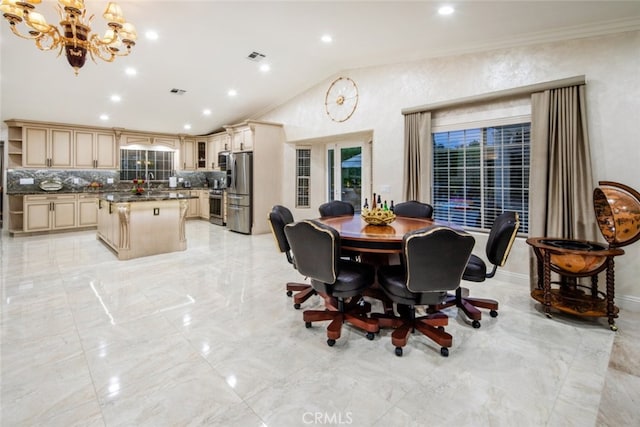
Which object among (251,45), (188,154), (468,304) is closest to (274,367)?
(468,304)

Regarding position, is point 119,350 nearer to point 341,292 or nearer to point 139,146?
point 341,292

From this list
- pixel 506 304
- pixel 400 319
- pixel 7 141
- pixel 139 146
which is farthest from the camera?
pixel 139 146

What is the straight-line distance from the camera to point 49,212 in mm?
6684

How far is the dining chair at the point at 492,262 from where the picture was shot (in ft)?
8.32

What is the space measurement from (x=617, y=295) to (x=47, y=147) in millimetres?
10073

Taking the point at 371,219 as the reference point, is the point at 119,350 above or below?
below

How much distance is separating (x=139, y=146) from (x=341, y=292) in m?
8.16

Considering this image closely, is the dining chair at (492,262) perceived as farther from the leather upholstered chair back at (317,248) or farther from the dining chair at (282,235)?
the dining chair at (282,235)

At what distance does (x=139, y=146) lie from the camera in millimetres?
8242

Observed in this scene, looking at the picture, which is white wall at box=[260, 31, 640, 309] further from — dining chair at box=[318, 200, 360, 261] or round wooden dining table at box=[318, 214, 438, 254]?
round wooden dining table at box=[318, 214, 438, 254]

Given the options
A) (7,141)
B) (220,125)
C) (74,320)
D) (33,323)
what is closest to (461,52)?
(74,320)

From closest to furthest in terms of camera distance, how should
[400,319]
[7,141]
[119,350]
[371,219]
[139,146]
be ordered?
1. [119,350]
2. [400,319]
3. [371,219]
4. [7,141]
5. [139,146]

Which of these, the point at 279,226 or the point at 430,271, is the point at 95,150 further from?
the point at 430,271

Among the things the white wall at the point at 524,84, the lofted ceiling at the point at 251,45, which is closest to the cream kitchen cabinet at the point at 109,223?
the lofted ceiling at the point at 251,45
